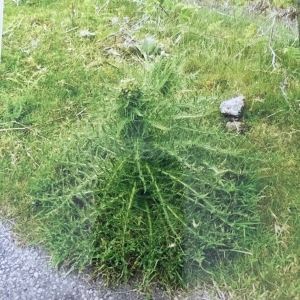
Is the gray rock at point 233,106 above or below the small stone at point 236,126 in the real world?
above

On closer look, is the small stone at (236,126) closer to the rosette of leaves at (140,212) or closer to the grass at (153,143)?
the grass at (153,143)

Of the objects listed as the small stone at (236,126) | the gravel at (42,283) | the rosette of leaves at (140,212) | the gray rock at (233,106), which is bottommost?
the gravel at (42,283)

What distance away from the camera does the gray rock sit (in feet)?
3.55

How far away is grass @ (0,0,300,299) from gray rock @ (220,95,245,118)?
0.04ft

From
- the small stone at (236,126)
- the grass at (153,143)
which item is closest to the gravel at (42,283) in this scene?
the grass at (153,143)

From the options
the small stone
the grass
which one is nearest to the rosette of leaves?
the grass

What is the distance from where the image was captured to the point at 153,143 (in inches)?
41.4

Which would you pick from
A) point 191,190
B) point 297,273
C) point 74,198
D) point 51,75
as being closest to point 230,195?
point 191,190

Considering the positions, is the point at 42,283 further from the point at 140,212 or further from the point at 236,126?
the point at 236,126

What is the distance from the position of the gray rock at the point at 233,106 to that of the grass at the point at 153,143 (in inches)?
0.5

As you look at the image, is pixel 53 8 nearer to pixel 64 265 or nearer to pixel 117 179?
pixel 117 179

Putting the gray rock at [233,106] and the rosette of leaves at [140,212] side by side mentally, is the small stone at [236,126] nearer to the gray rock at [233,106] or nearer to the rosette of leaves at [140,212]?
the gray rock at [233,106]

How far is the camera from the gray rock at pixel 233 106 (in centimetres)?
108

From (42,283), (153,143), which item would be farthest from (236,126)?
(42,283)
